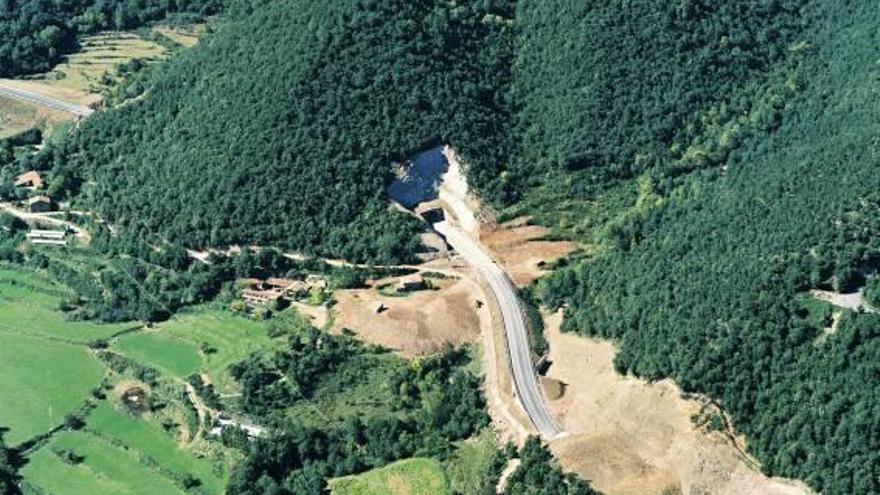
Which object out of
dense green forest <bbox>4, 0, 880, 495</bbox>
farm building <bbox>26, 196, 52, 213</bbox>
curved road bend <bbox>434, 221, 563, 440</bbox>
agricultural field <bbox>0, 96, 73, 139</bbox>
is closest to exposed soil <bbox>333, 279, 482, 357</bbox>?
curved road bend <bbox>434, 221, 563, 440</bbox>

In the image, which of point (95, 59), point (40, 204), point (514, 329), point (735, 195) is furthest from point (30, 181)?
point (735, 195)

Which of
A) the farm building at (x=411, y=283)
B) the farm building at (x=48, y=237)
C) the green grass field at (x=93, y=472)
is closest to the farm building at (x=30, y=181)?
the farm building at (x=48, y=237)

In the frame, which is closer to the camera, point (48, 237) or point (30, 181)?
point (48, 237)

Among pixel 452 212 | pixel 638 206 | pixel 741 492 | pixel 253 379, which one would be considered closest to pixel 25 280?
pixel 253 379

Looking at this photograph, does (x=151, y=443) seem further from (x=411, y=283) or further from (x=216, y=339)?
(x=411, y=283)

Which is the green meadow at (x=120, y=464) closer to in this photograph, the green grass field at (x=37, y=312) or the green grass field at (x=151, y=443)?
the green grass field at (x=151, y=443)

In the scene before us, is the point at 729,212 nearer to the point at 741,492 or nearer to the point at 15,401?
the point at 741,492
